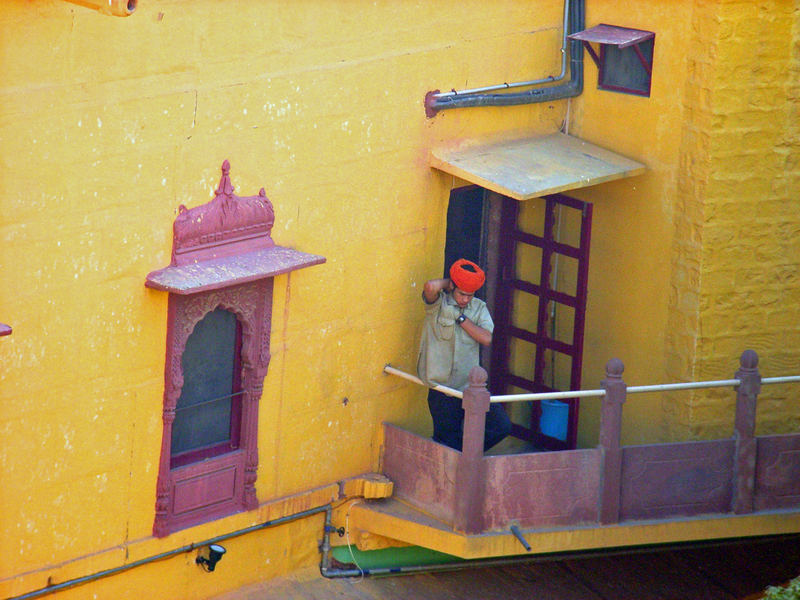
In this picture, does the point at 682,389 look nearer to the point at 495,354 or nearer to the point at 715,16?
the point at 495,354

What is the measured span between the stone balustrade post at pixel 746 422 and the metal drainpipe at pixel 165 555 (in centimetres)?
299

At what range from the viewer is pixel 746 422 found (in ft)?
34.9

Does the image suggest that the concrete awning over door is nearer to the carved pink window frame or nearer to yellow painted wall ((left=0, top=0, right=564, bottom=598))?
yellow painted wall ((left=0, top=0, right=564, bottom=598))

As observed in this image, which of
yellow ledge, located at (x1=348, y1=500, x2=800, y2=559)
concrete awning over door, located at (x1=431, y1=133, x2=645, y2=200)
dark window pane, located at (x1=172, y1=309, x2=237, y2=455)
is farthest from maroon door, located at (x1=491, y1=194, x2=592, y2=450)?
dark window pane, located at (x1=172, y1=309, x2=237, y2=455)

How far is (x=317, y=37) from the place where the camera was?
9836 millimetres

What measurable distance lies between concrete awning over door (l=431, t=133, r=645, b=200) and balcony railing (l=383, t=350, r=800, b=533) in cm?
140

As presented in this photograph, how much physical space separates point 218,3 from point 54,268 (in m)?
1.93

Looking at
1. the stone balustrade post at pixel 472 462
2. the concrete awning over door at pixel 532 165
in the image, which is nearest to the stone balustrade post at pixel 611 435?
the stone balustrade post at pixel 472 462

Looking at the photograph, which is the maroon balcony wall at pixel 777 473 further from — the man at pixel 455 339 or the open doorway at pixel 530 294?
the man at pixel 455 339

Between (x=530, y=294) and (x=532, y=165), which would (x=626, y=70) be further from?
(x=530, y=294)

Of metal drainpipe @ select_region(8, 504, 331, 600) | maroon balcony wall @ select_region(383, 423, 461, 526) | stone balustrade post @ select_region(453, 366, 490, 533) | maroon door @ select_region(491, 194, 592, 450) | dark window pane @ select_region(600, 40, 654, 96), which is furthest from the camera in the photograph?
maroon door @ select_region(491, 194, 592, 450)

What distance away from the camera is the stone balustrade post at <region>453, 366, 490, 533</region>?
1004 centimetres

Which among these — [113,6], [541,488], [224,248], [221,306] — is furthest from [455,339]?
[113,6]

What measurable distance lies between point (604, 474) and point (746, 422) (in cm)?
112
